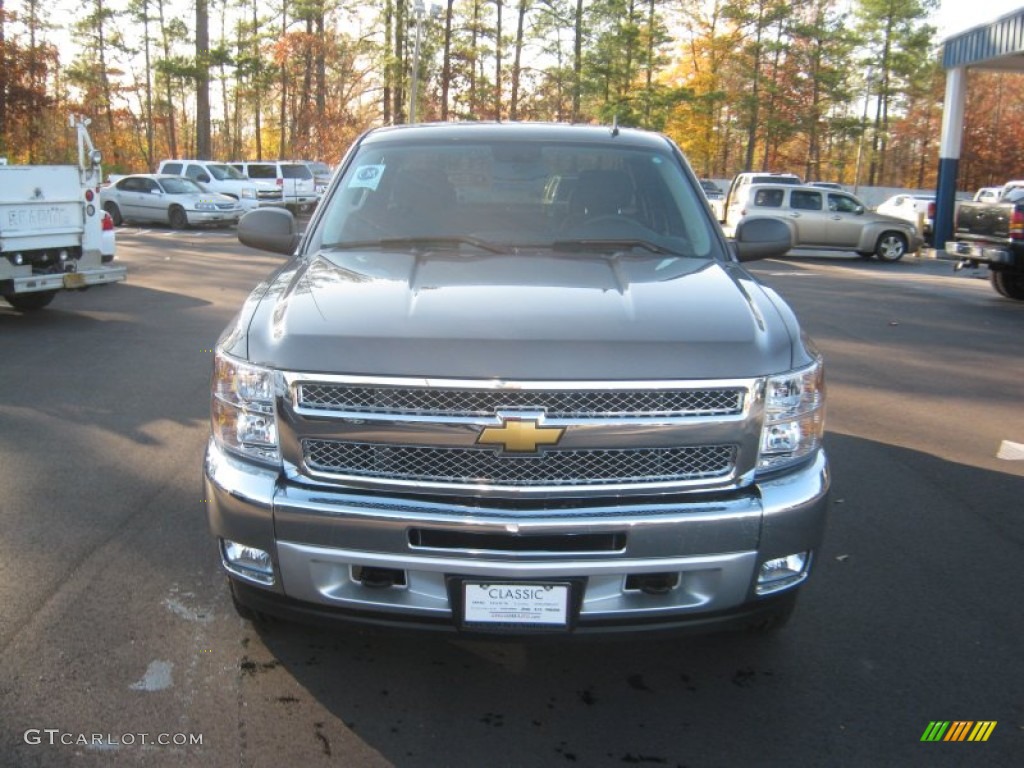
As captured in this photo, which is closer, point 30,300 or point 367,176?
point 367,176

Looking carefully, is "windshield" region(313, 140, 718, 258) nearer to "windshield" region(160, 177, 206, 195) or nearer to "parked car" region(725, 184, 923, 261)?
"parked car" region(725, 184, 923, 261)

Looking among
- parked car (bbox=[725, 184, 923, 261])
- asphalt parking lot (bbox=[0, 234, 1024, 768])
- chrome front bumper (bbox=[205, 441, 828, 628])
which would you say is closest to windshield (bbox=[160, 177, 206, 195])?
parked car (bbox=[725, 184, 923, 261])

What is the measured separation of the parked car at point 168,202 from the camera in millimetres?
25828

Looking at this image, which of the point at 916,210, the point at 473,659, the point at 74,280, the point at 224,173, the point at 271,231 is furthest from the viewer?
the point at 224,173

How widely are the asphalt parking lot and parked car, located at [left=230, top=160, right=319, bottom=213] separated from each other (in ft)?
87.1

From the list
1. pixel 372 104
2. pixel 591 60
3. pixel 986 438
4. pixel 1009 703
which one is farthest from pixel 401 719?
pixel 372 104

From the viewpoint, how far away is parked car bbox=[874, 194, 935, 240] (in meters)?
26.7

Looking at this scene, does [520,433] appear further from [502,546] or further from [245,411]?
[245,411]

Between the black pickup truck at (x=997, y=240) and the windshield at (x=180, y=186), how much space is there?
19.3 metres

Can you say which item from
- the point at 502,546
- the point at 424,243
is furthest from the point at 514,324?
the point at 424,243

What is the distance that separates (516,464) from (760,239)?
250 centimetres

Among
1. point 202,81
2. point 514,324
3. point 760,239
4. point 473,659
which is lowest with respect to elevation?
point 473,659

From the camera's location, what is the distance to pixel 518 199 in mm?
4281

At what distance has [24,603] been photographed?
12.4ft
